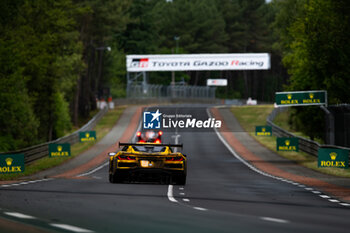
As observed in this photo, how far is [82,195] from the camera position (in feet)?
59.4

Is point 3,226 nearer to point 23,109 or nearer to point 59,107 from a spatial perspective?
point 23,109

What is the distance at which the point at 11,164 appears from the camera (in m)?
31.9

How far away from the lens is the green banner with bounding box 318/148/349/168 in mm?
34688

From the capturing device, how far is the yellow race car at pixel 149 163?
2228 centimetres

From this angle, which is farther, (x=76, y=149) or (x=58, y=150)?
(x=76, y=149)

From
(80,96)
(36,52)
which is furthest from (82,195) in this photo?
(80,96)

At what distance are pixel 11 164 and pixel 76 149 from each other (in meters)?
25.0

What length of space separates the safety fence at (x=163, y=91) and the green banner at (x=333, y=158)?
66.2 metres

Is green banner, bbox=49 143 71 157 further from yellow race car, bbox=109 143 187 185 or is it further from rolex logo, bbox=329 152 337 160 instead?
yellow race car, bbox=109 143 187 185


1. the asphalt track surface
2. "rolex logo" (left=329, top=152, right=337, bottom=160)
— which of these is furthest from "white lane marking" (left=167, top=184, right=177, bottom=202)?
"rolex logo" (left=329, top=152, right=337, bottom=160)

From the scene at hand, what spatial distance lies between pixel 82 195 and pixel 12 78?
3739 cm

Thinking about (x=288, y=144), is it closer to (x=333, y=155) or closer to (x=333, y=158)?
(x=333, y=158)

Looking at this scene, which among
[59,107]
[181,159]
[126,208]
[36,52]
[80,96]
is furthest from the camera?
[80,96]

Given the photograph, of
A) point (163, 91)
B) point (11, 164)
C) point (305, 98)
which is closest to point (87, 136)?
point (305, 98)
